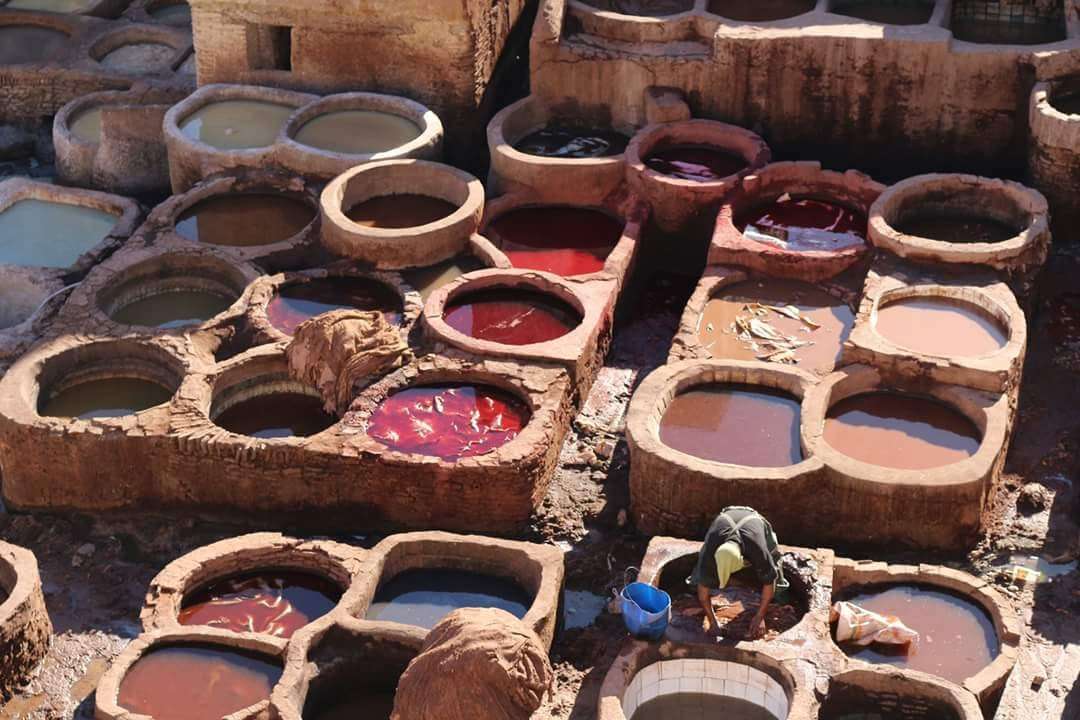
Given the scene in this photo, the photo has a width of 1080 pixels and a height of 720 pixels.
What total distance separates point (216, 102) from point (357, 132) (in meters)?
2.00

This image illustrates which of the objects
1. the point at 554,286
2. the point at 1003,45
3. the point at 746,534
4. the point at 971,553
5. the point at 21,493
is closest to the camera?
the point at 746,534

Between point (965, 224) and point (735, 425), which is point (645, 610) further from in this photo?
point (965, 224)

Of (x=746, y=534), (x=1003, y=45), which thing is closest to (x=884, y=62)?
(x=1003, y=45)

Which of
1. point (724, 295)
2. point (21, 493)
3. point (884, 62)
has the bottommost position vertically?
point (21, 493)

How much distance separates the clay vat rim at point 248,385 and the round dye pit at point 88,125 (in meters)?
5.99

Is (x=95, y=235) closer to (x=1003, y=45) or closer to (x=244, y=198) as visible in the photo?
(x=244, y=198)

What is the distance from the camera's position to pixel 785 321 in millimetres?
18109

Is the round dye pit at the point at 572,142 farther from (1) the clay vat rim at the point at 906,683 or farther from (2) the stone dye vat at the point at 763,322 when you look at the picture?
(1) the clay vat rim at the point at 906,683

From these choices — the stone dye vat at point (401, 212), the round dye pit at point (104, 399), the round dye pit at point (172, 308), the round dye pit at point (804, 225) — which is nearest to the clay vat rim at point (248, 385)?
the round dye pit at point (104, 399)

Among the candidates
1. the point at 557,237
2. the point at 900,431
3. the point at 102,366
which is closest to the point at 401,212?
the point at 557,237

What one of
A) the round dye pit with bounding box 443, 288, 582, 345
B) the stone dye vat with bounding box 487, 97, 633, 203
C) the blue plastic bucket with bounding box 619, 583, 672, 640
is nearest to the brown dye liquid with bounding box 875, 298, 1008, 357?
the round dye pit with bounding box 443, 288, 582, 345

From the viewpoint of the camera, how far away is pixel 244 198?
20453 mm

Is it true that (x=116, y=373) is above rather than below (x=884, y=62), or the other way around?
below

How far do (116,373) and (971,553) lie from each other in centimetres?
865
